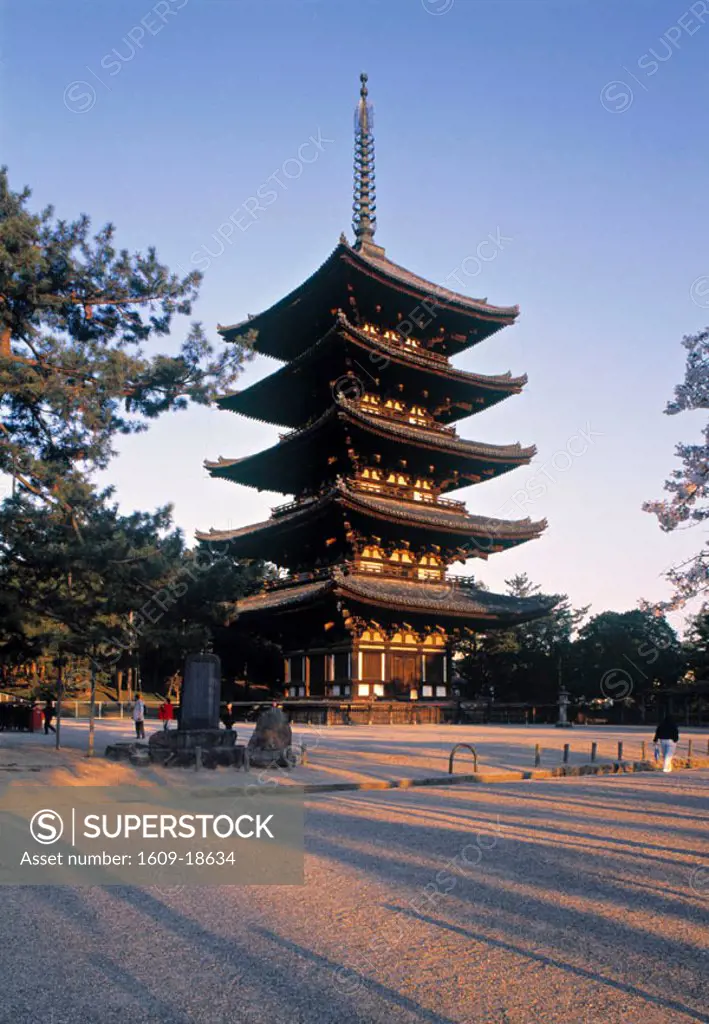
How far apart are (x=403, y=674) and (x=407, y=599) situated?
4347mm

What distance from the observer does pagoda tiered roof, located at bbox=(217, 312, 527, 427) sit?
130 ft

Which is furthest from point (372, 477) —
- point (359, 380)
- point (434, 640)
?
point (434, 640)

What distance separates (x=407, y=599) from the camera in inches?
1455

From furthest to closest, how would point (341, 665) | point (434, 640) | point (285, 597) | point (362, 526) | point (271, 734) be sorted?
point (434, 640), point (285, 597), point (362, 526), point (341, 665), point (271, 734)

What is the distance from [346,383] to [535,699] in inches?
843

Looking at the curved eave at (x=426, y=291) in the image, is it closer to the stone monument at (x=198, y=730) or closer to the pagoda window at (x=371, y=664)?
the pagoda window at (x=371, y=664)

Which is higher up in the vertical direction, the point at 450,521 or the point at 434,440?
the point at 434,440

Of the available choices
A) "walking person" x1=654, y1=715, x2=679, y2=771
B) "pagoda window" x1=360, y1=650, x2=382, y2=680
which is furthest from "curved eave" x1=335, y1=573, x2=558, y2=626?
Result: "walking person" x1=654, y1=715, x2=679, y2=771

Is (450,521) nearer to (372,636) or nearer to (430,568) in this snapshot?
(430,568)

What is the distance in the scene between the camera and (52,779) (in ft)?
51.8

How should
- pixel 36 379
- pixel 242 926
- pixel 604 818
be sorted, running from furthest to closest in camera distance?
pixel 36 379 → pixel 604 818 → pixel 242 926

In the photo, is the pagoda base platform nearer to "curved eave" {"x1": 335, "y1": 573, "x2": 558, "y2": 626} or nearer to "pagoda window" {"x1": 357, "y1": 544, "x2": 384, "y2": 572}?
"curved eave" {"x1": 335, "y1": 573, "x2": 558, "y2": 626}

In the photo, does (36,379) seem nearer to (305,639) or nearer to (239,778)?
(239,778)

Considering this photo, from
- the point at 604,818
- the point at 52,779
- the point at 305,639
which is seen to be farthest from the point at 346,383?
the point at 604,818
